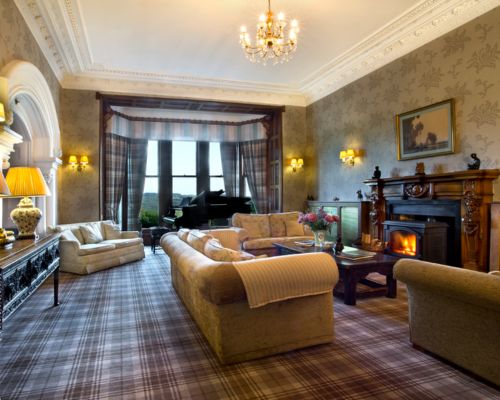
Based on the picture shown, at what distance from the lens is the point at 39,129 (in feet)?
18.5

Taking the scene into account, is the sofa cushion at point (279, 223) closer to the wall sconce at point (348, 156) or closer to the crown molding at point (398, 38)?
the wall sconce at point (348, 156)

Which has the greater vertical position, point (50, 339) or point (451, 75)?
point (451, 75)

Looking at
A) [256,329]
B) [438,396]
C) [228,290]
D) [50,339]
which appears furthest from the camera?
[50,339]

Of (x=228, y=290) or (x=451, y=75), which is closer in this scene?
(x=228, y=290)

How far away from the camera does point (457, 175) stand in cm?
450

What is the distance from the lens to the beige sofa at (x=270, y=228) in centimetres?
605

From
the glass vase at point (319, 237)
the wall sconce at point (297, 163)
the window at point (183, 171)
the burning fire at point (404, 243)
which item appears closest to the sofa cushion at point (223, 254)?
the glass vase at point (319, 237)

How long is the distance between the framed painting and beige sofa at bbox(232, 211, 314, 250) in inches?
87.1

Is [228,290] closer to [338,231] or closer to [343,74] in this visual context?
[338,231]

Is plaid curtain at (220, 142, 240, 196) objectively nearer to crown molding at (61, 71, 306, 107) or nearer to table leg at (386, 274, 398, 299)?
crown molding at (61, 71, 306, 107)

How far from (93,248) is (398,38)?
20.0 feet

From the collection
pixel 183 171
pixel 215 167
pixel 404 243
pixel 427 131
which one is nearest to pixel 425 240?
pixel 404 243

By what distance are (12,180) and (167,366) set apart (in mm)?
2173

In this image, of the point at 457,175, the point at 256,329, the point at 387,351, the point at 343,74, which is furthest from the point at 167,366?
the point at 343,74
